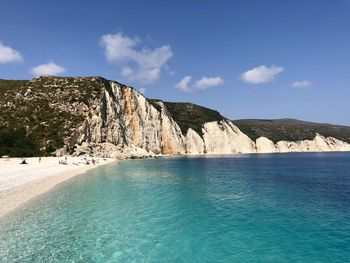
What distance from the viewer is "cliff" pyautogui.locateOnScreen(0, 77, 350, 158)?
8194 centimetres

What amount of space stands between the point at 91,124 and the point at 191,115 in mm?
81361

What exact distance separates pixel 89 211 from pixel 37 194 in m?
10.1

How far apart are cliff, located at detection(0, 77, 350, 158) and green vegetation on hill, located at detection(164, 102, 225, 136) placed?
1.01m

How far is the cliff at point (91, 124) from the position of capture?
8194 centimetres

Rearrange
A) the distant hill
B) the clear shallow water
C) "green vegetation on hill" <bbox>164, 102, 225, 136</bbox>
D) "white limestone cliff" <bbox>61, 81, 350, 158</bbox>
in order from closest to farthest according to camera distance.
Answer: the clear shallow water
"white limestone cliff" <bbox>61, 81, 350, 158</bbox>
"green vegetation on hill" <bbox>164, 102, 225, 136</bbox>
the distant hill

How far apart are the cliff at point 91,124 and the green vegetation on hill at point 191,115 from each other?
1013mm

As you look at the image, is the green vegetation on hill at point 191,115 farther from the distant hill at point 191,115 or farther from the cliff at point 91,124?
the cliff at point 91,124

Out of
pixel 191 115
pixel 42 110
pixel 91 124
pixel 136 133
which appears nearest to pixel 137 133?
pixel 136 133

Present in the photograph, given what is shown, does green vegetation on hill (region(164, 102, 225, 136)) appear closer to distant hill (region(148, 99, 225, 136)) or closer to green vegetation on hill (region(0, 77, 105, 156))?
distant hill (region(148, 99, 225, 136))

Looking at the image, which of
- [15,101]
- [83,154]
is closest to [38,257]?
[83,154]

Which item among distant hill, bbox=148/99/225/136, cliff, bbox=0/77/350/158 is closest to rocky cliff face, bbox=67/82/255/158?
cliff, bbox=0/77/350/158

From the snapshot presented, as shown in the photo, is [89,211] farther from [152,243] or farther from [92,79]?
[92,79]

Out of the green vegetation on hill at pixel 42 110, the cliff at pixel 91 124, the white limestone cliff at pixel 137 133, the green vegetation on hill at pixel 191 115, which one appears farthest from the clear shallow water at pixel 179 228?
the green vegetation on hill at pixel 191 115

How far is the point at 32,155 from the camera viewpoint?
74438 millimetres
